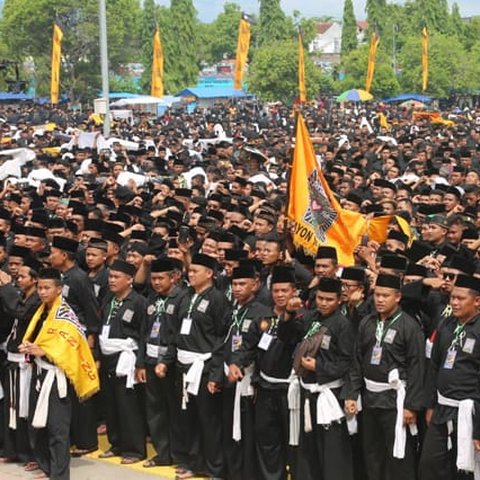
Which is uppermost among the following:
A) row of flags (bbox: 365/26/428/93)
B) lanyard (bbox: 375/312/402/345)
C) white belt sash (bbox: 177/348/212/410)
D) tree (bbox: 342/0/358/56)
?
tree (bbox: 342/0/358/56)

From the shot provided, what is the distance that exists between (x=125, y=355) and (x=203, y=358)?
979mm

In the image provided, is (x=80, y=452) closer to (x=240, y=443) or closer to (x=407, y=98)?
(x=240, y=443)

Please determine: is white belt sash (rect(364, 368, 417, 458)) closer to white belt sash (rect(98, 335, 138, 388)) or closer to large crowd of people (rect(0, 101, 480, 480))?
large crowd of people (rect(0, 101, 480, 480))

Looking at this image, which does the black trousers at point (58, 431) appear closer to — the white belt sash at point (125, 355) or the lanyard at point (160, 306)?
the white belt sash at point (125, 355)

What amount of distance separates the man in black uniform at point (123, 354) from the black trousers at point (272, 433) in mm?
1549

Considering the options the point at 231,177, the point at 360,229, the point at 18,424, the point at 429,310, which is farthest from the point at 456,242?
the point at 231,177

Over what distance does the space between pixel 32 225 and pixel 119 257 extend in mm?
1792

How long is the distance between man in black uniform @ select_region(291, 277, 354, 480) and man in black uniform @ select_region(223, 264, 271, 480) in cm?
56

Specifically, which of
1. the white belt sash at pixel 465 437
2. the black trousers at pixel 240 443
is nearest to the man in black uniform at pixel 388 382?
the white belt sash at pixel 465 437

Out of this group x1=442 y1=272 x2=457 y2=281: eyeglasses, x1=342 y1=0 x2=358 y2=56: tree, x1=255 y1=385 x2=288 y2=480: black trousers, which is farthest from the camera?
x1=342 y1=0 x2=358 y2=56: tree

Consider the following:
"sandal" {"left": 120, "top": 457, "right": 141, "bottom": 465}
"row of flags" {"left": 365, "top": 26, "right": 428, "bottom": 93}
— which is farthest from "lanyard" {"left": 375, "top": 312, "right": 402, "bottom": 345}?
"row of flags" {"left": 365, "top": 26, "right": 428, "bottom": 93}

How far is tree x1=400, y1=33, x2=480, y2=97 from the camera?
77375 mm

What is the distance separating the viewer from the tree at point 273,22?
10156cm

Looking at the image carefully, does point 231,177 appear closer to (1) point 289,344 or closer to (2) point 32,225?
(2) point 32,225
